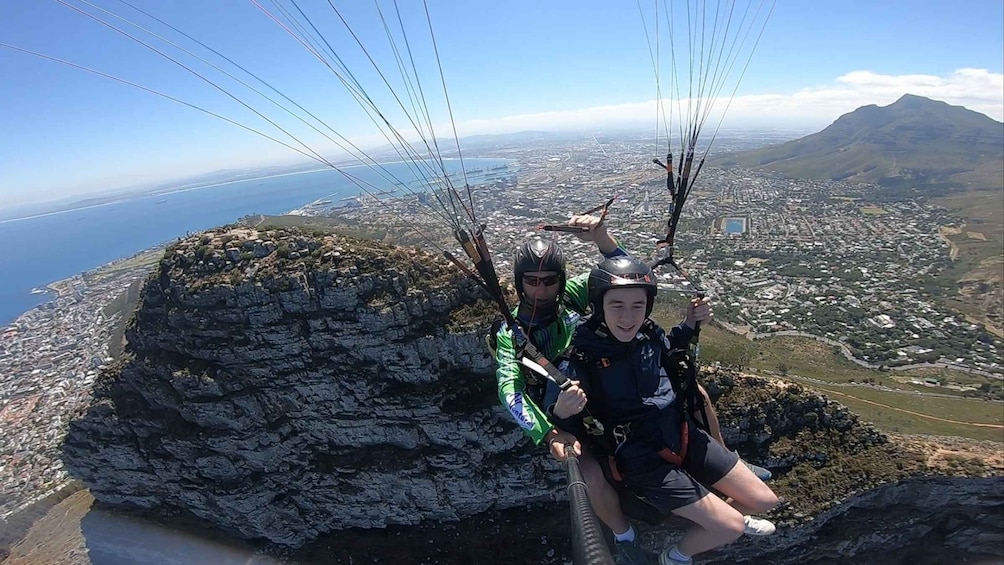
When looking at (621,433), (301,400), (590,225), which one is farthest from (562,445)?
(301,400)

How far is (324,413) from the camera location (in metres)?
18.1

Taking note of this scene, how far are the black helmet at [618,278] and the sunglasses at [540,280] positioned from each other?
0.76 metres

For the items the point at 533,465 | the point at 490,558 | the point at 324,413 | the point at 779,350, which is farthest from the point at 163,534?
the point at 779,350

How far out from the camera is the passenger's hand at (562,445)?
3.16m

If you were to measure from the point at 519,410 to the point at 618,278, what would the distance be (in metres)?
1.42

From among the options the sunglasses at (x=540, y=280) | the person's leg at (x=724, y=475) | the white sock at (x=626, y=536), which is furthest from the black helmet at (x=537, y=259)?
the white sock at (x=626, y=536)

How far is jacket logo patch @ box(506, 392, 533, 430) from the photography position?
351 cm

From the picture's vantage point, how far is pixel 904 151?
11994 centimetres

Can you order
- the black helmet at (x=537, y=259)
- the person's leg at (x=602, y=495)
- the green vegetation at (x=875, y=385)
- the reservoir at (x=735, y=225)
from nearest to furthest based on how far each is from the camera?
the person's leg at (x=602, y=495) < the black helmet at (x=537, y=259) < the green vegetation at (x=875, y=385) < the reservoir at (x=735, y=225)

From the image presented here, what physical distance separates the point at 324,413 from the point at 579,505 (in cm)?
1840

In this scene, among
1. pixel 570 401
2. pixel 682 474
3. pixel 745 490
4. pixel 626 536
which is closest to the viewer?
pixel 570 401

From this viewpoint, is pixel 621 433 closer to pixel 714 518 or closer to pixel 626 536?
pixel 714 518

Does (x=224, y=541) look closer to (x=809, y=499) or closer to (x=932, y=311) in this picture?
(x=809, y=499)

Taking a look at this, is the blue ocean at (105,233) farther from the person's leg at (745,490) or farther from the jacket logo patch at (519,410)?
the person's leg at (745,490)
